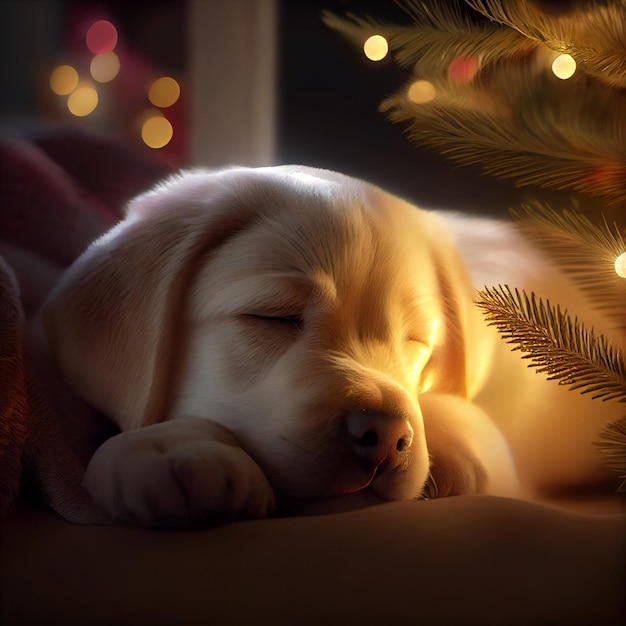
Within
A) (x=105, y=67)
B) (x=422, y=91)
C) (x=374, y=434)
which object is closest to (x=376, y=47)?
(x=422, y=91)

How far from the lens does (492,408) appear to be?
1.15 m

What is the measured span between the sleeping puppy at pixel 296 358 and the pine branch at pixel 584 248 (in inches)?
2.7

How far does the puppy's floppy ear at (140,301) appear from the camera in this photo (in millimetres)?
1021

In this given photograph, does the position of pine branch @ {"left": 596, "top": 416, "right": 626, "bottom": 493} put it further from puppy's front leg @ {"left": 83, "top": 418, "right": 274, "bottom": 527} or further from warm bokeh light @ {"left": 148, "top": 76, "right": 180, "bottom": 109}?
warm bokeh light @ {"left": 148, "top": 76, "right": 180, "bottom": 109}

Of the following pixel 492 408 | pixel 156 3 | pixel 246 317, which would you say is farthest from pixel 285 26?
pixel 156 3

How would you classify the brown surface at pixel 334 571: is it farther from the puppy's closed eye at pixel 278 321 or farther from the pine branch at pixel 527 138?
the pine branch at pixel 527 138

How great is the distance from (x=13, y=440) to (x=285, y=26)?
1.01 m

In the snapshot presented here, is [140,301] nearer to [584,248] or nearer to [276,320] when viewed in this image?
[276,320]

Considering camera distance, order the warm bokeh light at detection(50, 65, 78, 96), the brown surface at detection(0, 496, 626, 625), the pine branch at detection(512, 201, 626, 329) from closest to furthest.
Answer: the brown surface at detection(0, 496, 626, 625)
the pine branch at detection(512, 201, 626, 329)
the warm bokeh light at detection(50, 65, 78, 96)

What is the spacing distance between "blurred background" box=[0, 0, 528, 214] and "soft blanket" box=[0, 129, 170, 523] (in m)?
0.14

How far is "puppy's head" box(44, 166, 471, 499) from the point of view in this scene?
0.93m

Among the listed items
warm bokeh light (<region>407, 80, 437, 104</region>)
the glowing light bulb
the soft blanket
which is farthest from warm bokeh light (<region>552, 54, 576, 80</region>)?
the soft blanket

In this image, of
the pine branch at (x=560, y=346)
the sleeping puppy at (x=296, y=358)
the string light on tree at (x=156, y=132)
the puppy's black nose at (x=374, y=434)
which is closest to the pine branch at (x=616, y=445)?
the pine branch at (x=560, y=346)

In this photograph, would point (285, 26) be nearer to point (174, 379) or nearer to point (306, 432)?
point (174, 379)
